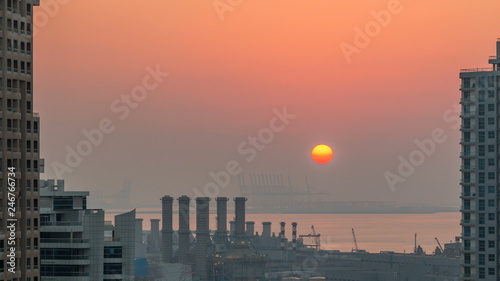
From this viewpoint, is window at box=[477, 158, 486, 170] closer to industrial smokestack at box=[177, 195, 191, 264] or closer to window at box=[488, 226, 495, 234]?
→ window at box=[488, 226, 495, 234]

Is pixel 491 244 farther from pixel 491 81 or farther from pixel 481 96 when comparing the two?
pixel 491 81

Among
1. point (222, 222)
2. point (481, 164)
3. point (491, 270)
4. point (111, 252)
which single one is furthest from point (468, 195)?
point (222, 222)

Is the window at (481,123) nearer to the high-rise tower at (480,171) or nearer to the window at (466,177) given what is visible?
the high-rise tower at (480,171)

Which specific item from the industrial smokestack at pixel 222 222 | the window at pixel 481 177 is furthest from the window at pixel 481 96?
the industrial smokestack at pixel 222 222

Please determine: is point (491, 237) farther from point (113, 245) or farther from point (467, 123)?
point (113, 245)

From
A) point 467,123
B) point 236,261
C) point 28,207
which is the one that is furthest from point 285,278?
point 28,207

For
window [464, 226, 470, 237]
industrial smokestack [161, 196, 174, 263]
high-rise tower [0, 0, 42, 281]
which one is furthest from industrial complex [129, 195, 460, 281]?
high-rise tower [0, 0, 42, 281]
